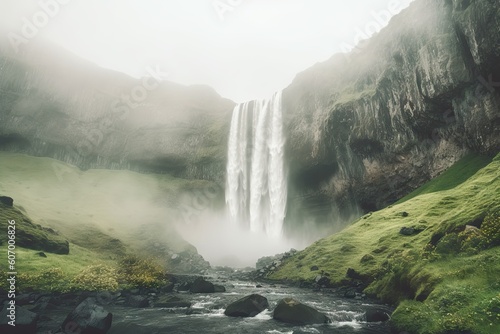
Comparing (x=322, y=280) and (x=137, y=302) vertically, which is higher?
(x=322, y=280)

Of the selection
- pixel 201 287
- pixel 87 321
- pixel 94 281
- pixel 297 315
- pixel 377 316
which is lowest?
pixel 377 316

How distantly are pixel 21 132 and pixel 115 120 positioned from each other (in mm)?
31887

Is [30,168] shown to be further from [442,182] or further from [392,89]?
[442,182]

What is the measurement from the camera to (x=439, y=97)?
59812 mm

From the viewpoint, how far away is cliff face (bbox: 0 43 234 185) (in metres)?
113

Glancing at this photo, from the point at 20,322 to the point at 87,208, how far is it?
74837 millimetres

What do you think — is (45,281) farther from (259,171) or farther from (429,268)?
(259,171)

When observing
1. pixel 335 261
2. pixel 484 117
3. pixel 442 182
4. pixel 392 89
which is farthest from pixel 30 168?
pixel 484 117

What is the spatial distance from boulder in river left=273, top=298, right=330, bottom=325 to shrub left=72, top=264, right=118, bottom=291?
1881 centimetres

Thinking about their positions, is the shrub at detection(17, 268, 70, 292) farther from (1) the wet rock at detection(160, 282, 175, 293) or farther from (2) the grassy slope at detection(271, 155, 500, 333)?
(2) the grassy slope at detection(271, 155, 500, 333)

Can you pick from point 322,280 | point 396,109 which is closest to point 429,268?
point 322,280

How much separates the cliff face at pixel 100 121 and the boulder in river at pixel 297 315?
92238 millimetres

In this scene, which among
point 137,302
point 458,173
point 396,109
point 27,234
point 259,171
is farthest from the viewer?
point 259,171

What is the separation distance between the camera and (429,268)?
63.0 feet
